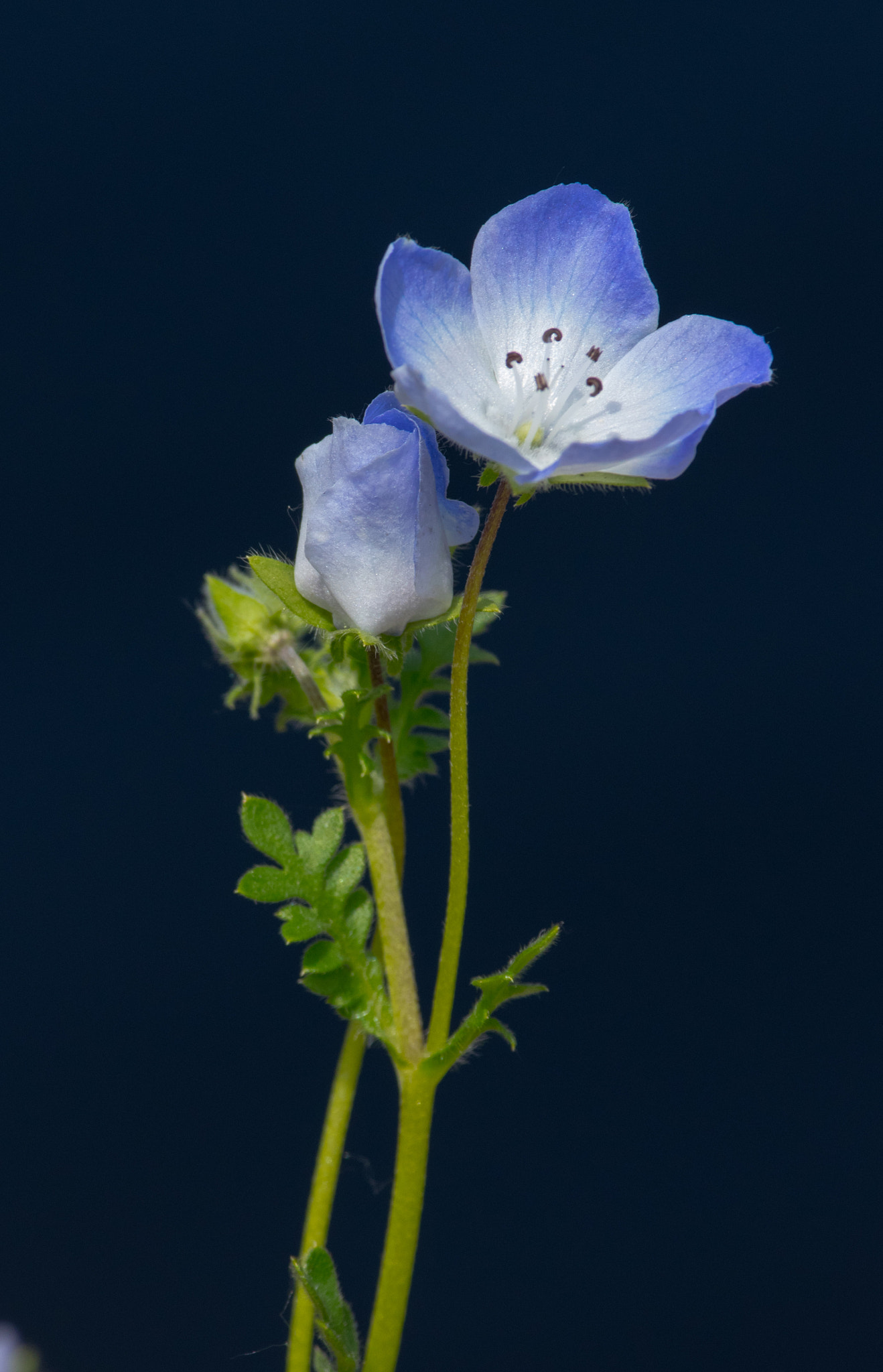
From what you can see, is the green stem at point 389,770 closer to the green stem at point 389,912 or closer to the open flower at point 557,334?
the green stem at point 389,912

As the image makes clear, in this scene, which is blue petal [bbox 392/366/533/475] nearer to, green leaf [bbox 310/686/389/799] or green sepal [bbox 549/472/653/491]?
green sepal [bbox 549/472/653/491]

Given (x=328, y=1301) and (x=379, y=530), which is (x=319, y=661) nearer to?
(x=379, y=530)

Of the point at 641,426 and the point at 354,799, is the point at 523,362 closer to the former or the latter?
the point at 641,426

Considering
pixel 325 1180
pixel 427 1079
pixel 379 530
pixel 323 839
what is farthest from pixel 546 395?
pixel 325 1180

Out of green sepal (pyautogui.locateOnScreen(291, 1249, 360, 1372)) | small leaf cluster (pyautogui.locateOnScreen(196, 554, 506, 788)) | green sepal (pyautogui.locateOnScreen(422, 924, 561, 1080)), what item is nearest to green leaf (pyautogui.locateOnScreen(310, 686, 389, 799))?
small leaf cluster (pyautogui.locateOnScreen(196, 554, 506, 788))

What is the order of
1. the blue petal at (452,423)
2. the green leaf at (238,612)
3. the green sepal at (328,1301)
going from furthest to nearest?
the green leaf at (238,612), the green sepal at (328,1301), the blue petal at (452,423)

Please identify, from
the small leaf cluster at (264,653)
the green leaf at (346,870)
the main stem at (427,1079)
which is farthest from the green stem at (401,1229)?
the small leaf cluster at (264,653)

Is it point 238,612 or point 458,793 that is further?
point 238,612
